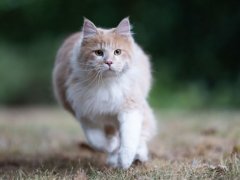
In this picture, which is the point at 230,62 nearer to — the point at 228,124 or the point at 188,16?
the point at 188,16

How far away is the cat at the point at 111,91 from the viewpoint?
495 cm

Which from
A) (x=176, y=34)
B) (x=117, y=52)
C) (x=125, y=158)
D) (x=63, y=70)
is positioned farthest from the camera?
(x=176, y=34)

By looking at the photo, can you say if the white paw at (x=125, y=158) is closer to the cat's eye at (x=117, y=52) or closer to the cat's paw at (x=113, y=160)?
the cat's paw at (x=113, y=160)

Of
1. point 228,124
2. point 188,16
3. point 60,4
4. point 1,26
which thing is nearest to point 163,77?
point 188,16

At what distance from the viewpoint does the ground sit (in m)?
4.52

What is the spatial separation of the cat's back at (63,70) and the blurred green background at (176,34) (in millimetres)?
5292

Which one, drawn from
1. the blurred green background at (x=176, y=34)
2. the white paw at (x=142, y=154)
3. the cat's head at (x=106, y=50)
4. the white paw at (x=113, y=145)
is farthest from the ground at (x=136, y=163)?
the blurred green background at (x=176, y=34)

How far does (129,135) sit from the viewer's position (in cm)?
494

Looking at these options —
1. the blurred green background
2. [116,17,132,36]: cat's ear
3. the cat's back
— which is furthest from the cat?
the blurred green background

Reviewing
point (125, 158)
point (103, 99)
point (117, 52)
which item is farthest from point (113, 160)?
point (117, 52)

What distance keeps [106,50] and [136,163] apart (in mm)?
1037

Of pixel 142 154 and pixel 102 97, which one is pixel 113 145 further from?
pixel 102 97

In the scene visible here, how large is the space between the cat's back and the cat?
0.20 metres

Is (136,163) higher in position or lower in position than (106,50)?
lower
